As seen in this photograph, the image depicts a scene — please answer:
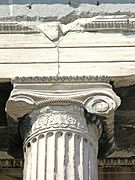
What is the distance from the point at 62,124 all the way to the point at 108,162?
2.82 m

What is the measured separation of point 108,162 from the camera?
14141 millimetres

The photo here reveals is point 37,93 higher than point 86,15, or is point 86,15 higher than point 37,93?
point 86,15

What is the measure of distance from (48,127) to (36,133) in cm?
19

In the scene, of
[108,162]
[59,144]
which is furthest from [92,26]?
[108,162]

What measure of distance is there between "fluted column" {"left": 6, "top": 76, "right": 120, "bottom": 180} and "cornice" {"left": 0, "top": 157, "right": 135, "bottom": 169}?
68.2 inches

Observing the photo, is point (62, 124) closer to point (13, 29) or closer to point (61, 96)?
point (61, 96)

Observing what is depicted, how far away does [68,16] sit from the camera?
42.5 feet

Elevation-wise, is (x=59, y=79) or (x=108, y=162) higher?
(x=59, y=79)

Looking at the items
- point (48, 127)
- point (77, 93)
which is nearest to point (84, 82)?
point (77, 93)

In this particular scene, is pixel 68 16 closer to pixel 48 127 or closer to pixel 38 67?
pixel 38 67

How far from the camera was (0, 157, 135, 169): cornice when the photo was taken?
14070 millimetres

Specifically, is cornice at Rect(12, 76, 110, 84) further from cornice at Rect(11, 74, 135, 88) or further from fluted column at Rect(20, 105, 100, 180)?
fluted column at Rect(20, 105, 100, 180)

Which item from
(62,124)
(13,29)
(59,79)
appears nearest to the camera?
(62,124)

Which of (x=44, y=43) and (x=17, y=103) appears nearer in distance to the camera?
(x=17, y=103)
